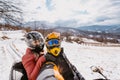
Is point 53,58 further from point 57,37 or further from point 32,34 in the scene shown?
point 32,34

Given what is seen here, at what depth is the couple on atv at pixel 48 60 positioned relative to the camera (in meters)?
2.21

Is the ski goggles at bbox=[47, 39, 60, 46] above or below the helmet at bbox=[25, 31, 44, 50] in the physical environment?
above

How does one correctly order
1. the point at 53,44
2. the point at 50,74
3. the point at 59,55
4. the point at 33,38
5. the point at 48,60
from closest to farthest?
the point at 50,74 → the point at 48,60 → the point at 53,44 → the point at 59,55 → the point at 33,38

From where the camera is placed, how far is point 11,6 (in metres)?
9.09

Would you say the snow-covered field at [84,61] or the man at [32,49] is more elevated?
the man at [32,49]

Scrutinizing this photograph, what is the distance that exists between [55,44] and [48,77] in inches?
24.2

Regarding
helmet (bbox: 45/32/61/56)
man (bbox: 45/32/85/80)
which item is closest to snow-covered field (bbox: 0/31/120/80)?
man (bbox: 45/32/85/80)

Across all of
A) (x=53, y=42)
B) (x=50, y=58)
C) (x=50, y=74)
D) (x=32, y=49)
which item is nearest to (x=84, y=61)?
(x=32, y=49)

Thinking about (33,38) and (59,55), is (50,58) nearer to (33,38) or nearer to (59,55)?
(59,55)

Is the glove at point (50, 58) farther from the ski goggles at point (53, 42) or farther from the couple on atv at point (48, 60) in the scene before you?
the ski goggles at point (53, 42)

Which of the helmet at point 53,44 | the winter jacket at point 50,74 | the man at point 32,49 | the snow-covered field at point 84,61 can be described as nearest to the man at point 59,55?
the helmet at point 53,44

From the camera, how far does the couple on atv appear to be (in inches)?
86.9

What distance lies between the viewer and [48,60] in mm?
2516

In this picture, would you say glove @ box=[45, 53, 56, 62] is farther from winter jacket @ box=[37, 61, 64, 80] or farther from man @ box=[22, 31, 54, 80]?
man @ box=[22, 31, 54, 80]
